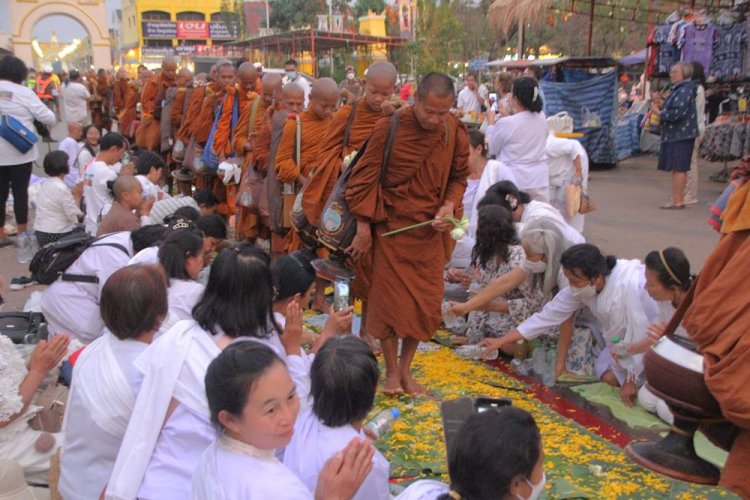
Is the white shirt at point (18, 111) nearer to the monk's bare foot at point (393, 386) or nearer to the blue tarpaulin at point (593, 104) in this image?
the monk's bare foot at point (393, 386)

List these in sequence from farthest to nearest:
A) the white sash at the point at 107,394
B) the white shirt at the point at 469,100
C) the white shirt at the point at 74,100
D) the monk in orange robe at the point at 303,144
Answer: the white shirt at the point at 469,100 < the white shirt at the point at 74,100 < the monk in orange robe at the point at 303,144 < the white sash at the point at 107,394

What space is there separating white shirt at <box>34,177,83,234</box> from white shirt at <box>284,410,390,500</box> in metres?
5.09

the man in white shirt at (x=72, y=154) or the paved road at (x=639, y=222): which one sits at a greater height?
the man in white shirt at (x=72, y=154)

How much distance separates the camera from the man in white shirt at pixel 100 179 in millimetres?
6961

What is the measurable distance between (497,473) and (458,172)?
9.37 feet

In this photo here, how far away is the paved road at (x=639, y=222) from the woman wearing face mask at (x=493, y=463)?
5351 mm

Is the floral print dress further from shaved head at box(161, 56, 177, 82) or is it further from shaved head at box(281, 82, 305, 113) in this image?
shaved head at box(161, 56, 177, 82)

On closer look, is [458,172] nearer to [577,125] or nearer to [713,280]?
[713,280]

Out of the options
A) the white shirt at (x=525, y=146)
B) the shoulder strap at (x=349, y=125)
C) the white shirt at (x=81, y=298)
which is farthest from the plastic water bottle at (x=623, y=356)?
the white shirt at (x=81, y=298)

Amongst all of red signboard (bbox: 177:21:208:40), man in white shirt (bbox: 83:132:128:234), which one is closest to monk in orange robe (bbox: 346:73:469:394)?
man in white shirt (bbox: 83:132:128:234)

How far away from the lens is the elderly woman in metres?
9.72

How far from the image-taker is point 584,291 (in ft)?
15.4

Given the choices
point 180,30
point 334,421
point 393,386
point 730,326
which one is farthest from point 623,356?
point 180,30

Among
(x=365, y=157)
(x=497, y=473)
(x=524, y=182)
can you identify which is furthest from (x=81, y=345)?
(x=524, y=182)
